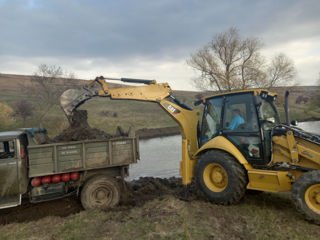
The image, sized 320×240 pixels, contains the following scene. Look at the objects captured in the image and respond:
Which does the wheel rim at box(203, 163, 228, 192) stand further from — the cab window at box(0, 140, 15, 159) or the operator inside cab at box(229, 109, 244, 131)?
the cab window at box(0, 140, 15, 159)

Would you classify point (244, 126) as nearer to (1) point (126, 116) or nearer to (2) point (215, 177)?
(2) point (215, 177)

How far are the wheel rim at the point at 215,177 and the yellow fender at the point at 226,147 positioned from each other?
0.42 m

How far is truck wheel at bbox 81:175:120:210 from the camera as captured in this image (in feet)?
18.6

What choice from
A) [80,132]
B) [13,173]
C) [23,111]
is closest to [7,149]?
[13,173]

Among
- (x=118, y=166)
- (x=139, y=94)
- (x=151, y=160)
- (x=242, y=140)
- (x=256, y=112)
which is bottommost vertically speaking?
→ (x=151, y=160)

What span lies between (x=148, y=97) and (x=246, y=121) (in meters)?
2.83

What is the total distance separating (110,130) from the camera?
93.3 ft

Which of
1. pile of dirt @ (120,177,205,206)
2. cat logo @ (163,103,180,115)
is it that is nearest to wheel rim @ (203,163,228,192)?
pile of dirt @ (120,177,205,206)

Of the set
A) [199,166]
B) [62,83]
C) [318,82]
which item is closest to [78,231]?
[199,166]

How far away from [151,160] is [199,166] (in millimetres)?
8903

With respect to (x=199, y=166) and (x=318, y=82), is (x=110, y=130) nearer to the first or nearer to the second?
(x=199, y=166)

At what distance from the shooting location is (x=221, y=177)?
5.45 m

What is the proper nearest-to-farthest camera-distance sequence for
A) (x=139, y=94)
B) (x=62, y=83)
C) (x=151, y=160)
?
(x=139, y=94) < (x=151, y=160) < (x=62, y=83)

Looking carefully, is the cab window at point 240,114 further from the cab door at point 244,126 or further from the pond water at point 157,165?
the pond water at point 157,165
